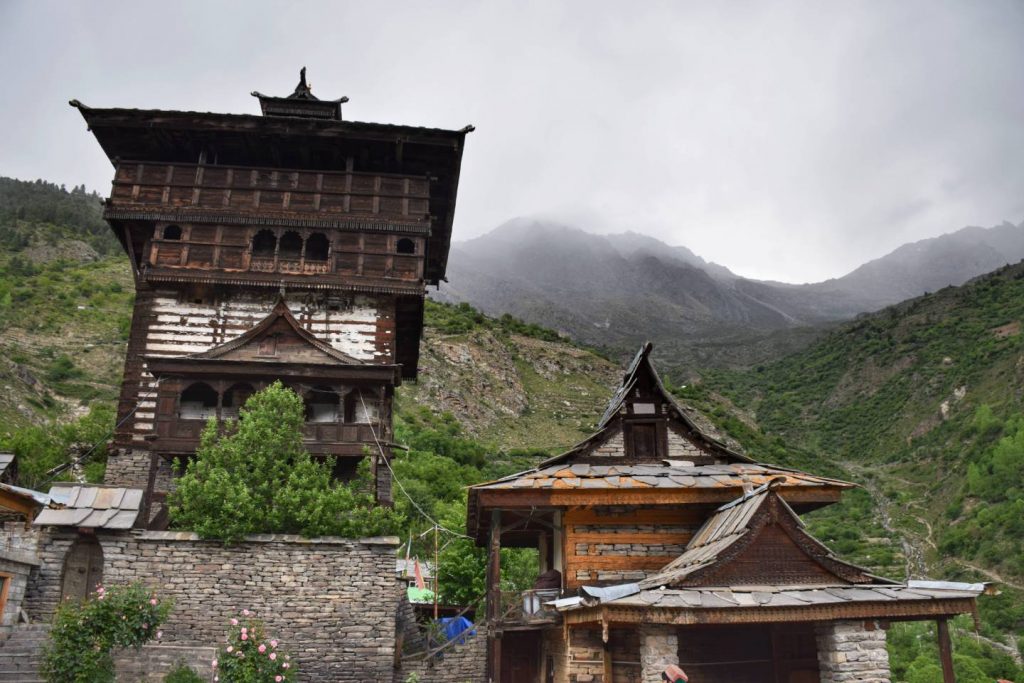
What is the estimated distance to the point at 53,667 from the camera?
13.3m

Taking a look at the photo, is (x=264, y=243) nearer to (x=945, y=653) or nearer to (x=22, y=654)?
(x=22, y=654)

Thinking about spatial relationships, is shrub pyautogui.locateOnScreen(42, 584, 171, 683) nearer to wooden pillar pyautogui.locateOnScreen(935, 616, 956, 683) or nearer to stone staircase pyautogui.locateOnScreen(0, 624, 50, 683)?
stone staircase pyautogui.locateOnScreen(0, 624, 50, 683)

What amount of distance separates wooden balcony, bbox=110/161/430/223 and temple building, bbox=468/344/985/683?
1087 centimetres

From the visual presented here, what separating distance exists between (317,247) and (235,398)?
227 inches

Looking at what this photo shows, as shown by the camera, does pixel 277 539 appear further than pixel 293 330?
No

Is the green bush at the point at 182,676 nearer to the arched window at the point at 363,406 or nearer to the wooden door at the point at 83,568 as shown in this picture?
the wooden door at the point at 83,568

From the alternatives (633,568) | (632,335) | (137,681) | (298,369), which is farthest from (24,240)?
(632,335)

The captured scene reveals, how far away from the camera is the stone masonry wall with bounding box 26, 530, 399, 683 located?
1673cm

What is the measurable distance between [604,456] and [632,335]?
130 m

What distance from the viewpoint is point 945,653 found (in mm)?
11703

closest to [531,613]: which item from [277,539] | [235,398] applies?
[277,539]

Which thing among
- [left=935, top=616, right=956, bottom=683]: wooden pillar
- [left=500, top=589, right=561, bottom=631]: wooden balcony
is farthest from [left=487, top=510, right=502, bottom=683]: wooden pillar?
[left=935, top=616, right=956, bottom=683]: wooden pillar

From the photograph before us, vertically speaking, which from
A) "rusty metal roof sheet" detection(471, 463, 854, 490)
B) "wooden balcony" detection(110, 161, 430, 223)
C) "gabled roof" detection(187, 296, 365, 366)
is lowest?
"rusty metal roof sheet" detection(471, 463, 854, 490)

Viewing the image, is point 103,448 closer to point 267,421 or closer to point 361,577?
point 267,421
